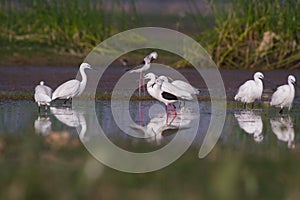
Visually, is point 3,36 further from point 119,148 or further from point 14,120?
point 119,148

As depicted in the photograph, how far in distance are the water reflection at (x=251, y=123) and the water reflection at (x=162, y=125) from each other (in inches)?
25.6

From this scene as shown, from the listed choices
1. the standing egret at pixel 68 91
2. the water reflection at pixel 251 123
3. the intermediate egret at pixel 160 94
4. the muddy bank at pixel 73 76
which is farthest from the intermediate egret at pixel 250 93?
the standing egret at pixel 68 91

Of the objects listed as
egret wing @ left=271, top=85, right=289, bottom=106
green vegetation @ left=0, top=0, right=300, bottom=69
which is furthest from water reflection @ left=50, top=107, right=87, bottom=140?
green vegetation @ left=0, top=0, right=300, bottom=69

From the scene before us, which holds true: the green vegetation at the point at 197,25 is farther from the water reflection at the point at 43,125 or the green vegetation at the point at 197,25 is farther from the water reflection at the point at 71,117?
the water reflection at the point at 43,125

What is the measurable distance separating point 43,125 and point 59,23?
10486mm

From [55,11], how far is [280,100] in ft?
29.9

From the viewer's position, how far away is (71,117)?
428 inches

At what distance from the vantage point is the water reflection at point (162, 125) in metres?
9.36

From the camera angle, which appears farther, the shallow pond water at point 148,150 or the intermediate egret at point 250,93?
the intermediate egret at point 250,93

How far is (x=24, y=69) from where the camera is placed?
1822cm

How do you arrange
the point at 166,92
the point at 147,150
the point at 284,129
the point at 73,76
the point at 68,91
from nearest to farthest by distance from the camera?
the point at 147,150 < the point at 284,129 < the point at 166,92 < the point at 68,91 < the point at 73,76

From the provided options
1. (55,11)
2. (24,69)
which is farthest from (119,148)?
(55,11)

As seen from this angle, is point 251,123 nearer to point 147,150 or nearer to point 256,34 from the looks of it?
point 147,150

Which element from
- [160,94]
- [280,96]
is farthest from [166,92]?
[280,96]
